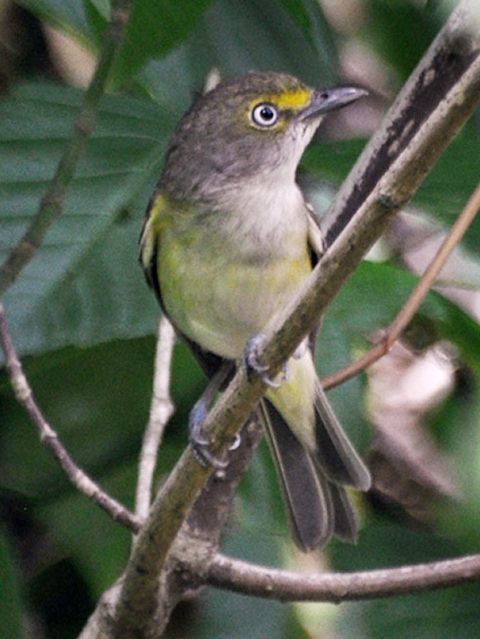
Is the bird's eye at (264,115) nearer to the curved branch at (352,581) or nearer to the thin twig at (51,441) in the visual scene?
the thin twig at (51,441)

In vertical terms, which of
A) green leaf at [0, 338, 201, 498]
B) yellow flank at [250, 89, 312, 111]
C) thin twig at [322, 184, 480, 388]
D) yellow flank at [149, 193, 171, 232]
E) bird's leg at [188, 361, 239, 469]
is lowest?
green leaf at [0, 338, 201, 498]

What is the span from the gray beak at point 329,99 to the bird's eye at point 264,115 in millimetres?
106

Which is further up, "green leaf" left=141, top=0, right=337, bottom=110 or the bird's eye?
"green leaf" left=141, top=0, right=337, bottom=110

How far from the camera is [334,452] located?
2740mm

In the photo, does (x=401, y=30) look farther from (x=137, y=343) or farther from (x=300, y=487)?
(x=300, y=487)

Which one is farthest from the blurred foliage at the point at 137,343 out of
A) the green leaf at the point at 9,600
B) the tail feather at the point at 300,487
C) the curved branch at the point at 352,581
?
the curved branch at the point at 352,581

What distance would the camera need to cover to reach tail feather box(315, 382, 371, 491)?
8.76ft

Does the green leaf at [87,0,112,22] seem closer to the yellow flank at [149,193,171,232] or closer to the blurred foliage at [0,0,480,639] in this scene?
the blurred foliage at [0,0,480,639]

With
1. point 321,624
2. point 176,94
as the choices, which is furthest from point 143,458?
point 176,94

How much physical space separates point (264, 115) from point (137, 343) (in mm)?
544

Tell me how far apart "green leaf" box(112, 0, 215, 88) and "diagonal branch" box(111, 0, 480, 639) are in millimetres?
422

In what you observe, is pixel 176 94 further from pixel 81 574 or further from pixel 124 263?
pixel 81 574

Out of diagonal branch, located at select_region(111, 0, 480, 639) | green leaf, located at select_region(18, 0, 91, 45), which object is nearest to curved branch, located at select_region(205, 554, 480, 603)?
diagonal branch, located at select_region(111, 0, 480, 639)

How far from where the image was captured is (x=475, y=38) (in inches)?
99.0
